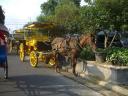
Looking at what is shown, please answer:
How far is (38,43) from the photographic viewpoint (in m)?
23.3

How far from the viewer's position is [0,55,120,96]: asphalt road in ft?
44.7

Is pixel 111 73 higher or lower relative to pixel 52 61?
lower

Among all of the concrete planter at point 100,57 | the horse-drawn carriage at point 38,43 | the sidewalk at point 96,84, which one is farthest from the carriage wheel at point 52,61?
the concrete planter at point 100,57

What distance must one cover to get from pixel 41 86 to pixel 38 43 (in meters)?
8.33

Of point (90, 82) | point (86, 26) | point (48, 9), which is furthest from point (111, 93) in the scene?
point (48, 9)

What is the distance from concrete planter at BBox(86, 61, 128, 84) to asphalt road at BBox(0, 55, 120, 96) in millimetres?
1024

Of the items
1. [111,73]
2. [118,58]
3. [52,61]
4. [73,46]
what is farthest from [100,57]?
[52,61]

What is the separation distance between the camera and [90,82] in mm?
16328

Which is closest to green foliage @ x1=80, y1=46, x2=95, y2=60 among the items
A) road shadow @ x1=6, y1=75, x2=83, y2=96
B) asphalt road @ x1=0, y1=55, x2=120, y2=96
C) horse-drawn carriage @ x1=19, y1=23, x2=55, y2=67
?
asphalt road @ x1=0, y1=55, x2=120, y2=96

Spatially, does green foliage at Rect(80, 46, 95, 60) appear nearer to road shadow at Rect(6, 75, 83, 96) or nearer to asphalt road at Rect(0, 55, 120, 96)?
asphalt road at Rect(0, 55, 120, 96)

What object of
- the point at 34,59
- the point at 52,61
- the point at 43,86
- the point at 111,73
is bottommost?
the point at 43,86

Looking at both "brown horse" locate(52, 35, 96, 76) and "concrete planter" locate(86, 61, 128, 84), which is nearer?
"concrete planter" locate(86, 61, 128, 84)

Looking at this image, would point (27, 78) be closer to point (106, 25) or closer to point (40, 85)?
point (40, 85)

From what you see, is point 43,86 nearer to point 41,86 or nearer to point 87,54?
point 41,86
